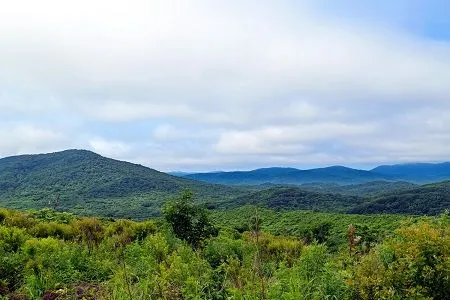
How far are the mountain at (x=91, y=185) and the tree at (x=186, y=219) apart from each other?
98624 millimetres

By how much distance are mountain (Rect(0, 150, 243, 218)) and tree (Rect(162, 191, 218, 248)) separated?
9862cm

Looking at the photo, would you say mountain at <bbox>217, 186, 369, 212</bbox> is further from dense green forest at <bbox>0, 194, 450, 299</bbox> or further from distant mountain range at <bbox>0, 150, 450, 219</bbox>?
dense green forest at <bbox>0, 194, 450, 299</bbox>

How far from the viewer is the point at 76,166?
183 metres

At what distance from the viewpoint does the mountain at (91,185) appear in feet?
423

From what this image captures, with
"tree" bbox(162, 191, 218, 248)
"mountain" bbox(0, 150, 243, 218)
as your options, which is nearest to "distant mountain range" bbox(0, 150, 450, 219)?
"mountain" bbox(0, 150, 243, 218)

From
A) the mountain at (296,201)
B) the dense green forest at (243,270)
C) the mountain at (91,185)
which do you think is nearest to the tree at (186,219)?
the dense green forest at (243,270)

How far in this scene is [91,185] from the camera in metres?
164

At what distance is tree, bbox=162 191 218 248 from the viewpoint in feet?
44.9

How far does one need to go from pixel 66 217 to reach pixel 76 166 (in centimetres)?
17267

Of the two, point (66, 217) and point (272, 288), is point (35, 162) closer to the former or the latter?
point (66, 217)

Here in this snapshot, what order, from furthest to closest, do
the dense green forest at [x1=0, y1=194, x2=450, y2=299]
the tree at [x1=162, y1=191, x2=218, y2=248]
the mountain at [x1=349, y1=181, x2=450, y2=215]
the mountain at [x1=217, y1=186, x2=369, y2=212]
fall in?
1. the mountain at [x1=217, y1=186, x2=369, y2=212]
2. the mountain at [x1=349, y1=181, x2=450, y2=215]
3. the tree at [x1=162, y1=191, x2=218, y2=248]
4. the dense green forest at [x1=0, y1=194, x2=450, y2=299]

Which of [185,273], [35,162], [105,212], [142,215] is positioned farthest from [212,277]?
[35,162]

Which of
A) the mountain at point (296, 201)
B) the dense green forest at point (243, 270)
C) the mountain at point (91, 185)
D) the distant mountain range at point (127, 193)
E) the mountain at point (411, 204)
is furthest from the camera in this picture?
the mountain at point (91, 185)

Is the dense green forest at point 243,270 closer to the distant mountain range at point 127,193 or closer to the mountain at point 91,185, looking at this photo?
the distant mountain range at point 127,193
